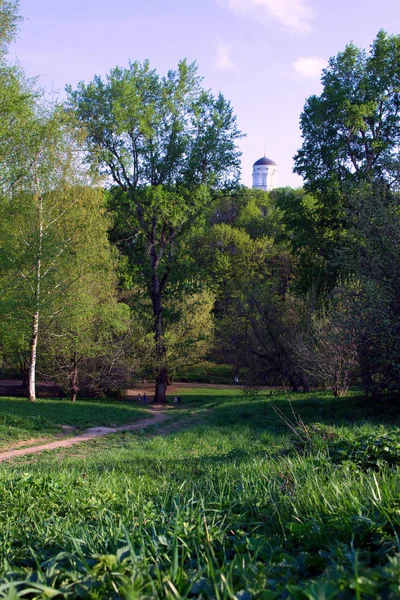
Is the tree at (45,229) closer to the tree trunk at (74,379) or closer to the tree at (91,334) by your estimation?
the tree at (91,334)

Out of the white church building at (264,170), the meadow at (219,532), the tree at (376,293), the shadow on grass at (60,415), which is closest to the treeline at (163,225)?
the tree at (376,293)

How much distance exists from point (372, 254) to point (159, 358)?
1727cm

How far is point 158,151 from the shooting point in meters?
29.5

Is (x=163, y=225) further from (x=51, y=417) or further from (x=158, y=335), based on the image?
(x=51, y=417)

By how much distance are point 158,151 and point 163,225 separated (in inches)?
161

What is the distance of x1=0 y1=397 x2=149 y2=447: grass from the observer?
1506cm

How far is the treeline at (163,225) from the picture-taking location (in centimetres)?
1873

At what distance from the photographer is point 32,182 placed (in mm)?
22641

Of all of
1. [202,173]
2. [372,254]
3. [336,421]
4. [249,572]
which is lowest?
[336,421]

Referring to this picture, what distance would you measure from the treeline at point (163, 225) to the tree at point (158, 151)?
80 millimetres

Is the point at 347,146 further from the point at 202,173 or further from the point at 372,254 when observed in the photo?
the point at 372,254

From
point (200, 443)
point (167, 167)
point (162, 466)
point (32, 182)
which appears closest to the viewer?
point (162, 466)

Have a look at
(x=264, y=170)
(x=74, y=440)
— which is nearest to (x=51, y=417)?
(x=74, y=440)

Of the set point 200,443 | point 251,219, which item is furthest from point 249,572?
point 251,219
